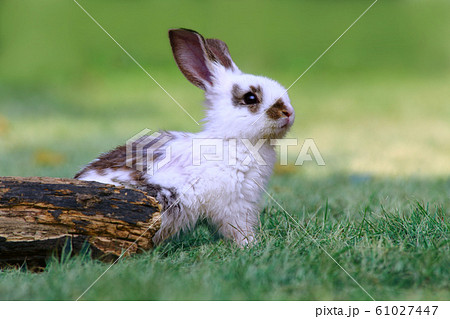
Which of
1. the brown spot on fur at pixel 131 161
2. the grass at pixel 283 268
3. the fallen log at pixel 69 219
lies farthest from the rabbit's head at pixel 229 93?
the fallen log at pixel 69 219

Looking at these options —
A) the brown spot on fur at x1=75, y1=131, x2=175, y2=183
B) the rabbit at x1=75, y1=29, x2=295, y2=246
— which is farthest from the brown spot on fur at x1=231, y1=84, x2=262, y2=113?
the brown spot on fur at x1=75, y1=131, x2=175, y2=183

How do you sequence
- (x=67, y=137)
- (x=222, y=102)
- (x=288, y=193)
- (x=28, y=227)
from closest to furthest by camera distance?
(x=28, y=227) < (x=222, y=102) < (x=288, y=193) < (x=67, y=137)

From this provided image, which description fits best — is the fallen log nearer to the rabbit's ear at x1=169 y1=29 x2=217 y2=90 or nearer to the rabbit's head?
the rabbit's head

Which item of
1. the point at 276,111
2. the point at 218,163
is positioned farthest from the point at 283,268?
the point at 276,111

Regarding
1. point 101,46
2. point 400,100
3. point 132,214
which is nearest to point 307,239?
point 132,214

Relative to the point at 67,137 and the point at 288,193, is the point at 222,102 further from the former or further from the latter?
the point at 67,137

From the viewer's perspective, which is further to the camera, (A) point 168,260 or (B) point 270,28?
(B) point 270,28
